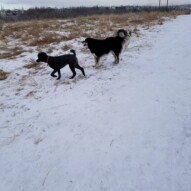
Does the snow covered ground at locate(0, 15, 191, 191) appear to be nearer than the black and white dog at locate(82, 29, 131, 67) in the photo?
Yes

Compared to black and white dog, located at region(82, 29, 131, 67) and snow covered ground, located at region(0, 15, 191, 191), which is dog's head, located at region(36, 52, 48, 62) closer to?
snow covered ground, located at region(0, 15, 191, 191)

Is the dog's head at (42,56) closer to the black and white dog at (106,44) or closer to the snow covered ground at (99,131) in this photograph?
the snow covered ground at (99,131)

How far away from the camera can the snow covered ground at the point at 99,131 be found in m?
3.70

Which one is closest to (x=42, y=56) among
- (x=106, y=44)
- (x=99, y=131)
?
(x=106, y=44)

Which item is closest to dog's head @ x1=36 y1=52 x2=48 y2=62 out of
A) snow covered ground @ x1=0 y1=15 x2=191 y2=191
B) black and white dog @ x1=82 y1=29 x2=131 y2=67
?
snow covered ground @ x1=0 y1=15 x2=191 y2=191

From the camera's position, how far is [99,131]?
188 inches

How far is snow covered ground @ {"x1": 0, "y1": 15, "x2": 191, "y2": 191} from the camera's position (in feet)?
12.1

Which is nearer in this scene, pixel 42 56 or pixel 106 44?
pixel 42 56

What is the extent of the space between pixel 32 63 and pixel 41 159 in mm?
6479

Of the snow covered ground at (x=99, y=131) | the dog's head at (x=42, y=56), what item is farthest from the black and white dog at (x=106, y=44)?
the dog's head at (x=42, y=56)

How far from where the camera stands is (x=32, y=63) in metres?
10.0

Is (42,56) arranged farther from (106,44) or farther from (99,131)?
(99,131)

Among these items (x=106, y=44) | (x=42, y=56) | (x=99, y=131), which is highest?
(x=106, y=44)

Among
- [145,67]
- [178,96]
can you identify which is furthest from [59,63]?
[178,96]
